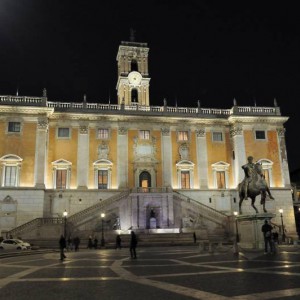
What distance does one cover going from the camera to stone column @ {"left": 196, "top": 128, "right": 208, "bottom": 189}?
44.2 metres

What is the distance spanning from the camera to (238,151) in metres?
44.7

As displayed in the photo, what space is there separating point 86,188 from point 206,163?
14.2 m

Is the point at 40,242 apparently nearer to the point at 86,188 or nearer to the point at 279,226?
the point at 86,188

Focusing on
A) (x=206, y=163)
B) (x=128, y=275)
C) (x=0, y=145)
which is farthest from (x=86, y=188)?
(x=128, y=275)

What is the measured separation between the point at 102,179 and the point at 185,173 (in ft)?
31.7

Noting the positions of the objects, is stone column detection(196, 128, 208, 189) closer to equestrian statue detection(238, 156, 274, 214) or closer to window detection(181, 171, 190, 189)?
window detection(181, 171, 190, 189)

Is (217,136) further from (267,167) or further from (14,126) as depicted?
(14,126)

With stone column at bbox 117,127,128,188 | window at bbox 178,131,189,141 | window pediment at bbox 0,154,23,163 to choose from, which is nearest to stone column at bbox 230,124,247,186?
window at bbox 178,131,189,141

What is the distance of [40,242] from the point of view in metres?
34.2

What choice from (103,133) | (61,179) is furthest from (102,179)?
(103,133)

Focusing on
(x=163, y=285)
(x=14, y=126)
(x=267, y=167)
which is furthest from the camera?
(x=267, y=167)

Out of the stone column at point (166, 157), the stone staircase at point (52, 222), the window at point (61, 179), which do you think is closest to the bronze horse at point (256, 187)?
the stone staircase at point (52, 222)

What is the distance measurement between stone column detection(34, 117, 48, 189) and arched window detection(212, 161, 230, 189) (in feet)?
63.3

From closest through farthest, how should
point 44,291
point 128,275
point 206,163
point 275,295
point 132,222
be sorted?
point 275,295 → point 44,291 → point 128,275 → point 132,222 → point 206,163
